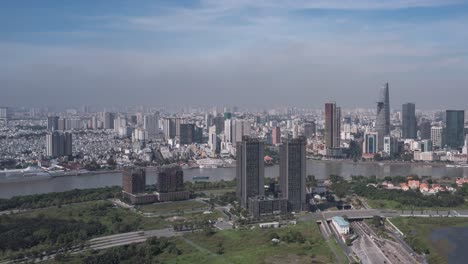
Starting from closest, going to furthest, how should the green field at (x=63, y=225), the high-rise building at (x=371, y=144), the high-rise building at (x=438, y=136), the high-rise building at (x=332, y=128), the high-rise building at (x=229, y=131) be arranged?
the green field at (x=63, y=225) → the high-rise building at (x=332, y=128) → the high-rise building at (x=371, y=144) → the high-rise building at (x=229, y=131) → the high-rise building at (x=438, y=136)

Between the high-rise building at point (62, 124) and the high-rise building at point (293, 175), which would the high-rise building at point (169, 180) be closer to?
the high-rise building at point (293, 175)

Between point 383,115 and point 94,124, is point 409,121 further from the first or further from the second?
point 94,124

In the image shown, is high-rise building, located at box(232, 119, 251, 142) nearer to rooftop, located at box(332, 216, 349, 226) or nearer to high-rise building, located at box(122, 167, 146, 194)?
high-rise building, located at box(122, 167, 146, 194)

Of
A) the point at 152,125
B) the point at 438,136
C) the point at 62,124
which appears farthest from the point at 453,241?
the point at 62,124

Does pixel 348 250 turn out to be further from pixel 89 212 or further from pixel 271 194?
pixel 89 212

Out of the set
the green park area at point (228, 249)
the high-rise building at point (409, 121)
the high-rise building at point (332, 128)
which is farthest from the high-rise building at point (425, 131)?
the green park area at point (228, 249)
